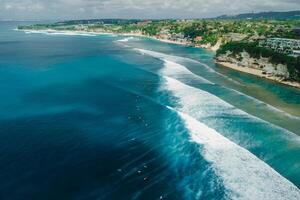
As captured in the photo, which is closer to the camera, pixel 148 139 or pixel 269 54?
pixel 148 139

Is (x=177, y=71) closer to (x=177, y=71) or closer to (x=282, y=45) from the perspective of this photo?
(x=177, y=71)

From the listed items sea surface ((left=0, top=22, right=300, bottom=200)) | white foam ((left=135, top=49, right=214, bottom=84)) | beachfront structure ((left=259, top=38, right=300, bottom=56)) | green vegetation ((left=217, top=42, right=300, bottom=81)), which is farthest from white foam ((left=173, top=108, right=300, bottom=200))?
beachfront structure ((left=259, top=38, right=300, bottom=56))

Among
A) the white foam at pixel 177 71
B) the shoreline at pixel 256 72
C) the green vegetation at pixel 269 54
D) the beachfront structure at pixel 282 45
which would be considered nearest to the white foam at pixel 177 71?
the white foam at pixel 177 71

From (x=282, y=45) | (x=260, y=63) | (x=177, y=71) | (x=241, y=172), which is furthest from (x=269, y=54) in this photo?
(x=241, y=172)

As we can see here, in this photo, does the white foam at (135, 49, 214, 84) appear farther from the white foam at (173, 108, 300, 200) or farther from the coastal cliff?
the white foam at (173, 108, 300, 200)

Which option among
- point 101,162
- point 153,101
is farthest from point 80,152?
point 153,101

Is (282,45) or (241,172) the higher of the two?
(282,45)

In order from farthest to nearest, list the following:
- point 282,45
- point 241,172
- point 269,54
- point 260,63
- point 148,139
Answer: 1. point 282,45
2. point 260,63
3. point 269,54
4. point 148,139
5. point 241,172
